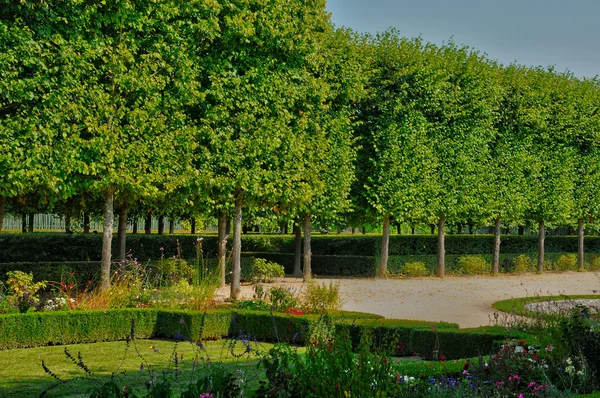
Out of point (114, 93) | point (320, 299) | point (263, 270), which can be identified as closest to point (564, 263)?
point (263, 270)

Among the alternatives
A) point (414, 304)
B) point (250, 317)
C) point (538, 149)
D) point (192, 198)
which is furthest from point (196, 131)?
point (538, 149)

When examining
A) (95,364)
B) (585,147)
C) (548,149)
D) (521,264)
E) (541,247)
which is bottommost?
(95,364)

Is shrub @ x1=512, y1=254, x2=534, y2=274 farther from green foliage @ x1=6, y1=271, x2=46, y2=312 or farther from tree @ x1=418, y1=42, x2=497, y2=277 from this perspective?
green foliage @ x1=6, y1=271, x2=46, y2=312

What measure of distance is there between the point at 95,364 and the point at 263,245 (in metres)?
18.0

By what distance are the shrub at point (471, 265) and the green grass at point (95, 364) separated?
17282mm

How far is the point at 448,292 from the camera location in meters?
20.8

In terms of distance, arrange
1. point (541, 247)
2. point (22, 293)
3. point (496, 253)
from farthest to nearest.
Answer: point (541, 247)
point (496, 253)
point (22, 293)

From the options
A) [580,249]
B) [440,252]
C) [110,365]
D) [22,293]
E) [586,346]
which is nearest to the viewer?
[586,346]

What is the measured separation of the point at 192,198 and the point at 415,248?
13949 millimetres

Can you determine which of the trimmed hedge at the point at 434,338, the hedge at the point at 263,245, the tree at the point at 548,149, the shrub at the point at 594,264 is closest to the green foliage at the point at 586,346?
the trimmed hedge at the point at 434,338

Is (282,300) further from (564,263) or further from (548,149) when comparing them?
(564,263)

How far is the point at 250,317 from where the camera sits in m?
12.6

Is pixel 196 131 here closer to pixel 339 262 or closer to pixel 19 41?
pixel 19 41

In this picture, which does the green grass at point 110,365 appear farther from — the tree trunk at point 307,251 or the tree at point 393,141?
the tree at point 393,141
